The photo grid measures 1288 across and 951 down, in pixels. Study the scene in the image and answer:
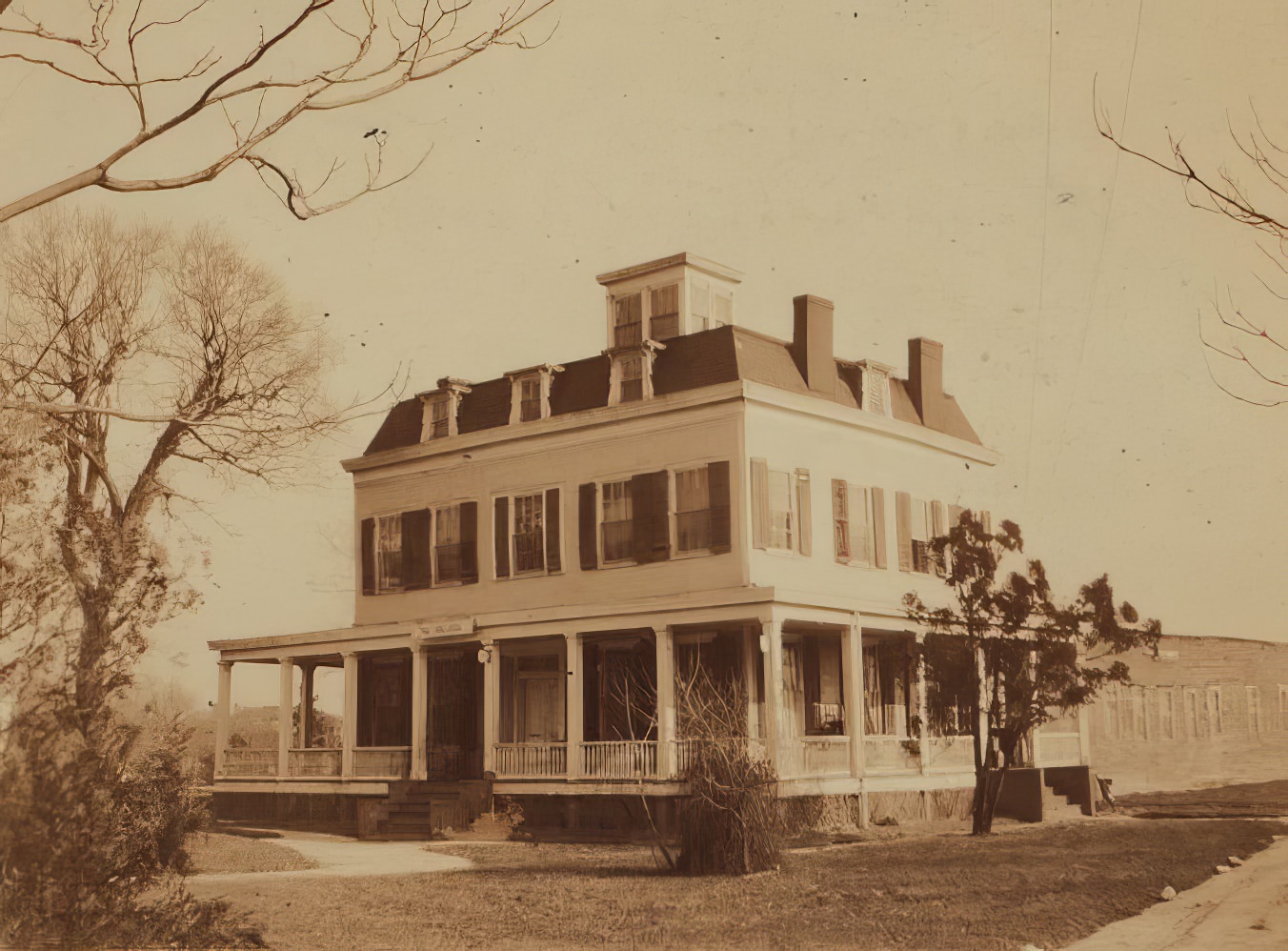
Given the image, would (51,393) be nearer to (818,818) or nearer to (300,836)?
(300,836)

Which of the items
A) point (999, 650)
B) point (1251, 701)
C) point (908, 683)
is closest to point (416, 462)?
point (908, 683)

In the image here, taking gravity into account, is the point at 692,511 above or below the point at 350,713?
above

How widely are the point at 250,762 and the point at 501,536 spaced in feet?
23.1

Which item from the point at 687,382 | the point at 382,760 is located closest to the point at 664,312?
the point at 687,382

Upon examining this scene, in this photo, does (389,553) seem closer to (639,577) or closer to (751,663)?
(639,577)

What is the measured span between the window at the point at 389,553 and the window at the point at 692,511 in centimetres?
690

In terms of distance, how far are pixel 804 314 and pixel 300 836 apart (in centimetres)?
1230

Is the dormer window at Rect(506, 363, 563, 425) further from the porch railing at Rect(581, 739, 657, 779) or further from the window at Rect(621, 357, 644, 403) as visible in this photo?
the porch railing at Rect(581, 739, 657, 779)

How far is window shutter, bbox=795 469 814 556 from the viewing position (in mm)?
23328

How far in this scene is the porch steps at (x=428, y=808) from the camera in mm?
23109

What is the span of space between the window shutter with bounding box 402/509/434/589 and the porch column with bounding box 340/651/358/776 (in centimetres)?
182

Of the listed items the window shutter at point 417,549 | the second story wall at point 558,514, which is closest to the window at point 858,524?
the second story wall at point 558,514

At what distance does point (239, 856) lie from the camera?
18.9 meters

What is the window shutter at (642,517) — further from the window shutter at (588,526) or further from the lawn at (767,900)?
the lawn at (767,900)
